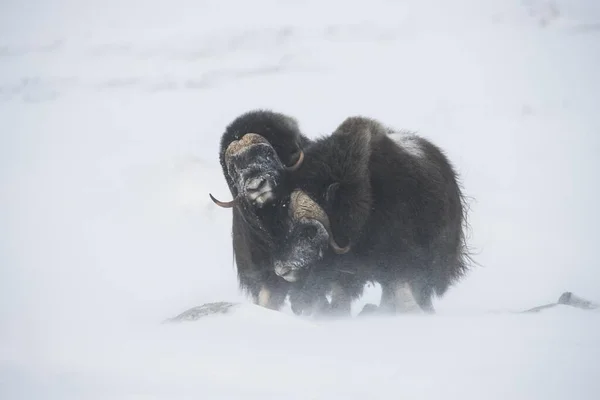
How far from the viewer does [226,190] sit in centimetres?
902

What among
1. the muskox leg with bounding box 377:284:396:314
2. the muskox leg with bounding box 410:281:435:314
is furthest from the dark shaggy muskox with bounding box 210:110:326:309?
the muskox leg with bounding box 410:281:435:314

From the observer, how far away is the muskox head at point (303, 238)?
4758 mm

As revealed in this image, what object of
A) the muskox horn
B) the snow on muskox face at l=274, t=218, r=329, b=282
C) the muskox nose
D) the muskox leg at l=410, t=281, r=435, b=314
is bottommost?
the muskox leg at l=410, t=281, r=435, b=314

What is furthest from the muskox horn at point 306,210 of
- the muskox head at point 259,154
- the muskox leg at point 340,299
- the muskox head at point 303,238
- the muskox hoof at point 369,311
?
the muskox leg at point 340,299

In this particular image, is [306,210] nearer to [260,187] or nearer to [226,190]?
[260,187]

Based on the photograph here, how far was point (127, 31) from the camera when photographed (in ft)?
52.5

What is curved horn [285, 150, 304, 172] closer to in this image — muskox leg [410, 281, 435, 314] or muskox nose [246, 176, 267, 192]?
muskox nose [246, 176, 267, 192]

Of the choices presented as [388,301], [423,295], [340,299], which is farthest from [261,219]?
[423,295]

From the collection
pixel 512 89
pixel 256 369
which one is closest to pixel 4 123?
pixel 512 89

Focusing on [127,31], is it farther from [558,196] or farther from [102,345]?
[102,345]

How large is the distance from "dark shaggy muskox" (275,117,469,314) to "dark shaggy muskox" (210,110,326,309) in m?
0.09

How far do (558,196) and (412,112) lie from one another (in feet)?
9.17

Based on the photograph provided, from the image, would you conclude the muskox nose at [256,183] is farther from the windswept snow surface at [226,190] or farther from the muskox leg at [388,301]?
the muskox leg at [388,301]

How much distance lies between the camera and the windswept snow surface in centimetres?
343
